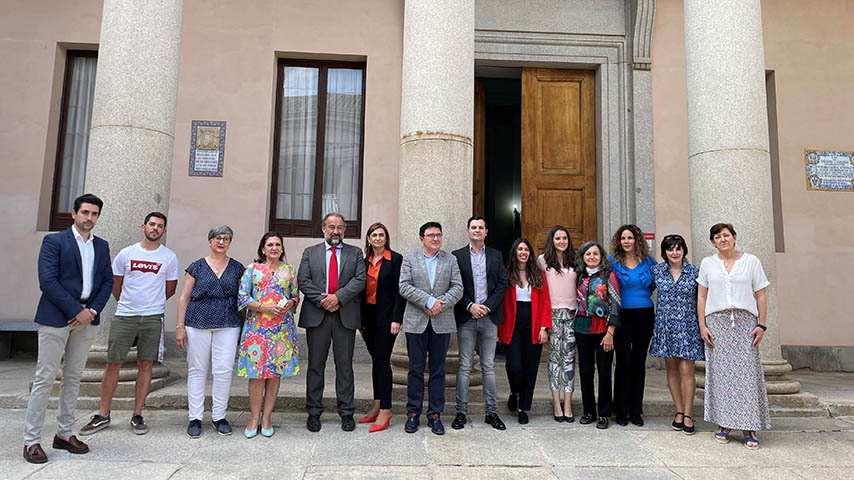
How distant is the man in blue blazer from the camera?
3.92 m

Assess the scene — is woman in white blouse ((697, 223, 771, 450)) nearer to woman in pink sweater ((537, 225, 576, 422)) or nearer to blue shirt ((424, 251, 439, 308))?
woman in pink sweater ((537, 225, 576, 422))

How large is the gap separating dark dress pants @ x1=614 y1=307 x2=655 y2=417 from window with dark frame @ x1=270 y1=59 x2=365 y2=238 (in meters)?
4.89

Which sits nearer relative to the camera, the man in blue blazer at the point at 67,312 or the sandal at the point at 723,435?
the man in blue blazer at the point at 67,312

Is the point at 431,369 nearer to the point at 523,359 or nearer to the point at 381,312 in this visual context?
the point at 381,312

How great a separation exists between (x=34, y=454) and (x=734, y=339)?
5431 mm

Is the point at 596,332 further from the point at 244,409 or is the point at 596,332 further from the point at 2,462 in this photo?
the point at 2,462

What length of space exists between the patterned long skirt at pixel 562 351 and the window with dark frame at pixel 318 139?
4.49 meters

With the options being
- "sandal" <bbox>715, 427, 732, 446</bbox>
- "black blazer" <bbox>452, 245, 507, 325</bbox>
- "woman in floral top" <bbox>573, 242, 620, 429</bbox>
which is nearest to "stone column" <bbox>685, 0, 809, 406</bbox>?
"sandal" <bbox>715, 427, 732, 446</bbox>

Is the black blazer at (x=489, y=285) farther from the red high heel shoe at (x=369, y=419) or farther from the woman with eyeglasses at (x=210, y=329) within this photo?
the woman with eyeglasses at (x=210, y=329)

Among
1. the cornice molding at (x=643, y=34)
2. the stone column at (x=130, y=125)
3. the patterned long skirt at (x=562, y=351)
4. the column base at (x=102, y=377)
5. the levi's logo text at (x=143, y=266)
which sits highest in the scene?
the cornice molding at (x=643, y=34)

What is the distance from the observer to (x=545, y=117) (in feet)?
29.3

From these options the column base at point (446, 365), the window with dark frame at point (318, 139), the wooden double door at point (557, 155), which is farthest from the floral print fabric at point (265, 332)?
the wooden double door at point (557, 155)

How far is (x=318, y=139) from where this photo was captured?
29.4 ft

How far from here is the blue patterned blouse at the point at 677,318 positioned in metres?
4.91
